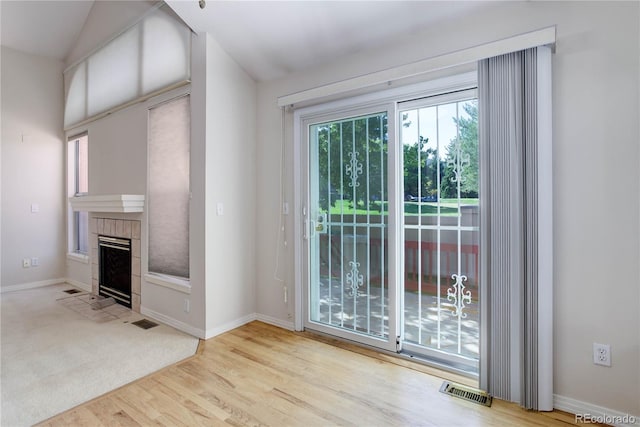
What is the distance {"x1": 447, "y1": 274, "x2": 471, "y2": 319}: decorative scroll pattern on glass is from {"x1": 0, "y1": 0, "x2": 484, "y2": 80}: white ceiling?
1.83 meters

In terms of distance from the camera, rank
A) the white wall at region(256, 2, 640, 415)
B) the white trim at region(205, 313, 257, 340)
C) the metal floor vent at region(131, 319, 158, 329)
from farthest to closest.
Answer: the metal floor vent at region(131, 319, 158, 329)
the white trim at region(205, 313, 257, 340)
the white wall at region(256, 2, 640, 415)

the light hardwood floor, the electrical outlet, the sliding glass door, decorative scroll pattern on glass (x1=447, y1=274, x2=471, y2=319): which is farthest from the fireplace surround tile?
the electrical outlet

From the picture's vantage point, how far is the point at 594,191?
182 cm

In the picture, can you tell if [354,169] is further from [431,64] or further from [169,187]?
[169,187]

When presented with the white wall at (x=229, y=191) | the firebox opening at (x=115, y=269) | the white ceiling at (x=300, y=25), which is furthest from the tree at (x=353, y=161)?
the firebox opening at (x=115, y=269)

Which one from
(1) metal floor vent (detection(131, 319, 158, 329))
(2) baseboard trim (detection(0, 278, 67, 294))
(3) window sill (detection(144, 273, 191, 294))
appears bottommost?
(1) metal floor vent (detection(131, 319, 158, 329))

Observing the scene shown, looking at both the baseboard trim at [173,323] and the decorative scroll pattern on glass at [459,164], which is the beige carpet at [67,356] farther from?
the decorative scroll pattern on glass at [459,164]

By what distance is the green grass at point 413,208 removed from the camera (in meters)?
2.40

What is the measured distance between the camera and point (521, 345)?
1957 millimetres

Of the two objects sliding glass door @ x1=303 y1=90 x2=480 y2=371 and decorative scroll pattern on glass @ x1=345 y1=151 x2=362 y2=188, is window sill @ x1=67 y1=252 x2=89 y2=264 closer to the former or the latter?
sliding glass door @ x1=303 y1=90 x2=480 y2=371

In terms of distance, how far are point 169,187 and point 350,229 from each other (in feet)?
6.44

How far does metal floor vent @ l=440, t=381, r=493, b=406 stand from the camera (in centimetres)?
199

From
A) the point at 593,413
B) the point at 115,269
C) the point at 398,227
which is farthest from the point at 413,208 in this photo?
the point at 115,269

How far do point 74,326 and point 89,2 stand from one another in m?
4.25
